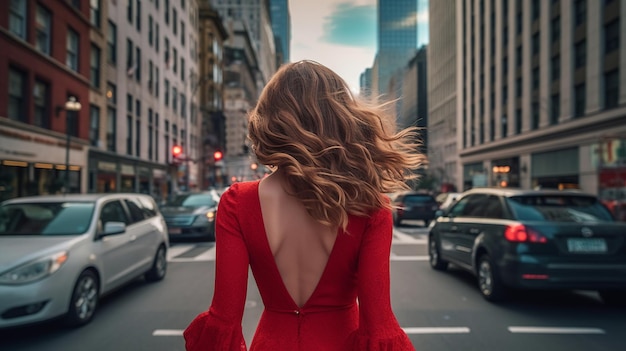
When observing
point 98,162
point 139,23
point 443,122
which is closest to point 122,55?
point 139,23

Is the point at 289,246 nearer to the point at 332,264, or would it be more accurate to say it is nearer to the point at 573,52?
the point at 332,264

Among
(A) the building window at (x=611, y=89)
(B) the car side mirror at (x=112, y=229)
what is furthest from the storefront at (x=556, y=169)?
(B) the car side mirror at (x=112, y=229)

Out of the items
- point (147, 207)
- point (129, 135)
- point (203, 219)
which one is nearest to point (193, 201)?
point (203, 219)

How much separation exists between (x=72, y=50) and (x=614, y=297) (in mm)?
23847

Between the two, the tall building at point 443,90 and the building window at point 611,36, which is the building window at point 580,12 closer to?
the building window at point 611,36

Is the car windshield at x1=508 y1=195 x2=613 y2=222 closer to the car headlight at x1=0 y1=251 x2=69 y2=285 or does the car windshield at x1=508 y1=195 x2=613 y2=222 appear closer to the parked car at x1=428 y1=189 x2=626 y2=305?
the parked car at x1=428 y1=189 x2=626 y2=305

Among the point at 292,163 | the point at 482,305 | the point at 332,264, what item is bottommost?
the point at 482,305

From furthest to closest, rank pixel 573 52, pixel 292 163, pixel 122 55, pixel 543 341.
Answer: pixel 573 52, pixel 122 55, pixel 543 341, pixel 292 163

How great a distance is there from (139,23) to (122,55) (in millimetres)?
4002

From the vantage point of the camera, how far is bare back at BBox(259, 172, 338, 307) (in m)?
1.60

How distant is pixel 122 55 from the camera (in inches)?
1129

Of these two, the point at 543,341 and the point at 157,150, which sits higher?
the point at 157,150

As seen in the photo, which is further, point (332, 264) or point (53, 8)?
point (53, 8)

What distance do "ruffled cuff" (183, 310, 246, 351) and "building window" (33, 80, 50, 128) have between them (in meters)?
21.0
